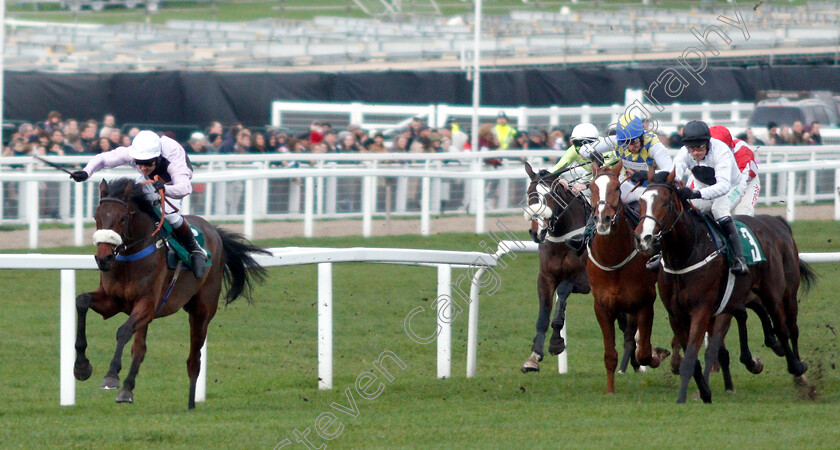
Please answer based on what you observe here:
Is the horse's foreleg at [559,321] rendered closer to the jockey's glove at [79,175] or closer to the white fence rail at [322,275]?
the white fence rail at [322,275]

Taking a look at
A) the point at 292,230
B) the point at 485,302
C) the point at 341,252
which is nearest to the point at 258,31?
the point at 292,230

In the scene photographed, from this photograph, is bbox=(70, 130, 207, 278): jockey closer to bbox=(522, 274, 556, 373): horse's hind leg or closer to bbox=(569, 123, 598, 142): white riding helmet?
bbox=(522, 274, 556, 373): horse's hind leg

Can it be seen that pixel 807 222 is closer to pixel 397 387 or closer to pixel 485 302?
pixel 485 302

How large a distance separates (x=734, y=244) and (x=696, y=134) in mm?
651

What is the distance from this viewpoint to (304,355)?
810 cm

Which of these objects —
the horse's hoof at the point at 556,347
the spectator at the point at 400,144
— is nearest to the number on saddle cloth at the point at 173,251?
the horse's hoof at the point at 556,347

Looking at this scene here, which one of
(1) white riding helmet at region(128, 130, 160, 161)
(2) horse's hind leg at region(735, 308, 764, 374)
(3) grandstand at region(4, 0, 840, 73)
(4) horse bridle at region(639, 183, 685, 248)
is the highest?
(3) grandstand at region(4, 0, 840, 73)

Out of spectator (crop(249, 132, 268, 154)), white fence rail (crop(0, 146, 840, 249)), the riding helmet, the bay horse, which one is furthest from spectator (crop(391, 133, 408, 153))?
the riding helmet

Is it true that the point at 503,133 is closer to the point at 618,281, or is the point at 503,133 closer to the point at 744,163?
the point at 744,163

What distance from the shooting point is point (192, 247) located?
20.9ft

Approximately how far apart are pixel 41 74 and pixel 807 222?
35.8 ft

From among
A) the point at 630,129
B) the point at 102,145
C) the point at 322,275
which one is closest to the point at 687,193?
the point at 630,129

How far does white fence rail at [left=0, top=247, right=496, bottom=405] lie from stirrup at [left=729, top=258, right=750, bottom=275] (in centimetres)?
180

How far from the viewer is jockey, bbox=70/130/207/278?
6148 mm
